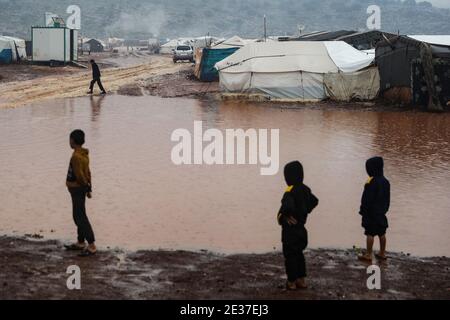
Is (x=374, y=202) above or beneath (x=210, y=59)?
beneath

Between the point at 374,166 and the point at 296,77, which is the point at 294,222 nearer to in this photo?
the point at 374,166

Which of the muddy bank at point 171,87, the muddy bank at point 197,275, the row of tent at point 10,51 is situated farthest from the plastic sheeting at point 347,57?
the row of tent at point 10,51

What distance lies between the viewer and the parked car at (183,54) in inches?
2055

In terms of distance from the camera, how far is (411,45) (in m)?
24.5

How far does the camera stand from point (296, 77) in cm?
2650

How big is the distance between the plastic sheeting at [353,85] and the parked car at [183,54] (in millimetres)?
27350

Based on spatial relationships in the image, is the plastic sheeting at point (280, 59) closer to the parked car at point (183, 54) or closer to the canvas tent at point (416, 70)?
the canvas tent at point (416, 70)

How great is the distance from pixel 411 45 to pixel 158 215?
17.9 metres

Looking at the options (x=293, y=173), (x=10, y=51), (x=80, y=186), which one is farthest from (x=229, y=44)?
(x=293, y=173)

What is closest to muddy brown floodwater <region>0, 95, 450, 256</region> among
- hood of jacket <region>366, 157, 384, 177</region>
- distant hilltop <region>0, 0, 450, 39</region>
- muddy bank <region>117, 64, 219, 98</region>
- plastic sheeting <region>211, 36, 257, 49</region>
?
hood of jacket <region>366, 157, 384, 177</region>

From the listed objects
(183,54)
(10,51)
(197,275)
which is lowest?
(197,275)

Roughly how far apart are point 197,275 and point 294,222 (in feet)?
4.04
